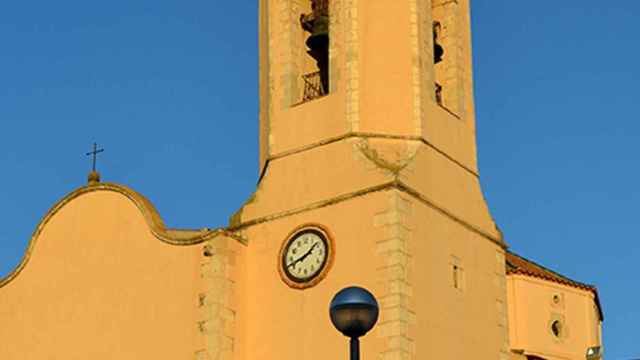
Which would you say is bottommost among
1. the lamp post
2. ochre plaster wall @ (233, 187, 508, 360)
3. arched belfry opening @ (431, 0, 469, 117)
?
the lamp post

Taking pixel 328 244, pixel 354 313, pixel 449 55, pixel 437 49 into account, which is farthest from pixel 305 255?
pixel 354 313

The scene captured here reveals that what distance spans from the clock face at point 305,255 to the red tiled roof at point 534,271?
4919 mm

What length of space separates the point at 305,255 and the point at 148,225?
12.1 ft

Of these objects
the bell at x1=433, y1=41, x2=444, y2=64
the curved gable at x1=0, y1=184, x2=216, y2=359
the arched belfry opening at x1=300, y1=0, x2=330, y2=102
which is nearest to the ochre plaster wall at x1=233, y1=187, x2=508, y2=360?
the curved gable at x1=0, y1=184, x2=216, y2=359

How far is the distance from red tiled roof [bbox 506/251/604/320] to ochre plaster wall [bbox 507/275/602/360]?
0.09 metres

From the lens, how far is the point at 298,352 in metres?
30.3

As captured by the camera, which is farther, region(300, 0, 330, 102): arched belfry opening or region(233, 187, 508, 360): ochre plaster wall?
region(300, 0, 330, 102): arched belfry opening

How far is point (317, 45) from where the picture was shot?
34.0 meters

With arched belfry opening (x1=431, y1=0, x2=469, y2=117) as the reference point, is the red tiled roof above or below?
below

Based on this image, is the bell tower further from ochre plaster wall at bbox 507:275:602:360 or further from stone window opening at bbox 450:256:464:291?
ochre plaster wall at bbox 507:275:602:360

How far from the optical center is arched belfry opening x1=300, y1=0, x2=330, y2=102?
33.4 metres

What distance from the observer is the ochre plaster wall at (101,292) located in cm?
3191

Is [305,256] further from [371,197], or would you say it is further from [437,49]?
[437,49]

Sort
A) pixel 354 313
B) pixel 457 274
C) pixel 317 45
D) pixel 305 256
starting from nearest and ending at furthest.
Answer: pixel 354 313, pixel 305 256, pixel 457 274, pixel 317 45
